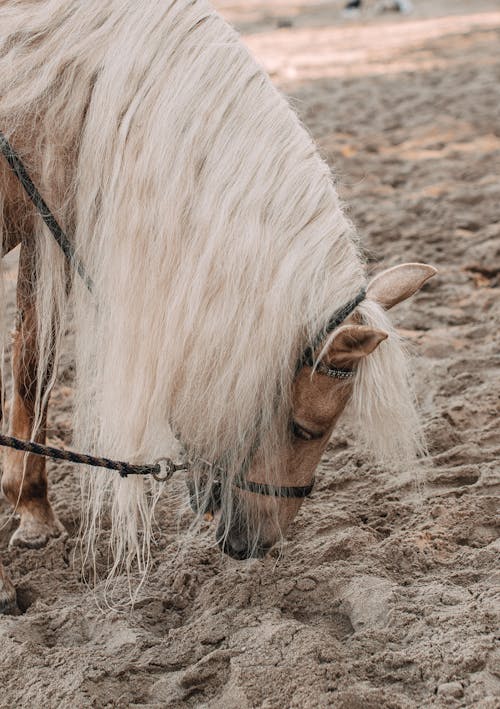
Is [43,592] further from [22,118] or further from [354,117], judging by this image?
[354,117]

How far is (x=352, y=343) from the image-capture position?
1.58 metres

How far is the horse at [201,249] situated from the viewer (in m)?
1.63

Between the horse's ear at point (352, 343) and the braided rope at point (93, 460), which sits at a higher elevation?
the horse's ear at point (352, 343)

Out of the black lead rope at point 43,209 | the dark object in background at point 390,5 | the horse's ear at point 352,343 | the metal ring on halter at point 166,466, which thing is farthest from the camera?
the dark object in background at point 390,5

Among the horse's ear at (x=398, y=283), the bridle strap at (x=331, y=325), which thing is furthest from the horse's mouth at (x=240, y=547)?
the horse's ear at (x=398, y=283)

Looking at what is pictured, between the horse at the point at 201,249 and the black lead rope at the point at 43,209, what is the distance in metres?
0.02

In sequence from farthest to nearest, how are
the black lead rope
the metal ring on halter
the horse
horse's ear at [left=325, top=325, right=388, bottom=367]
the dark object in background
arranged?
the dark object in background < the metal ring on halter < the black lead rope < the horse < horse's ear at [left=325, top=325, right=388, bottom=367]

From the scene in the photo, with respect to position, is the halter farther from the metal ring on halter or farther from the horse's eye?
the horse's eye

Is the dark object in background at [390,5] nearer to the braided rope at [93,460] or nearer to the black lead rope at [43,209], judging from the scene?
the black lead rope at [43,209]

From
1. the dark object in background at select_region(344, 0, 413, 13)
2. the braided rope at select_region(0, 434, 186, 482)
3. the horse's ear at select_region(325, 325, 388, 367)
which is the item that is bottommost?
the dark object in background at select_region(344, 0, 413, 13)

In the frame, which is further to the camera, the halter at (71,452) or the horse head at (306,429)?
the halter at (71,452)

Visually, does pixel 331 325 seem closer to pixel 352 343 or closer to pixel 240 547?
pixel 352 343

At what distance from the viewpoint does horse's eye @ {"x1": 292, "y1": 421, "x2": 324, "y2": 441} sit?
1.75m

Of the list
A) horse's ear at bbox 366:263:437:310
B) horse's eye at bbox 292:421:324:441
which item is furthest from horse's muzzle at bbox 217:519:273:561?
horse's ear at bbox 366:263:437:310
